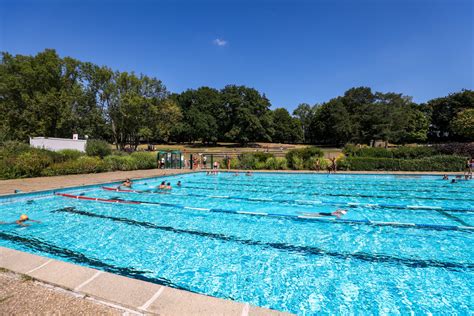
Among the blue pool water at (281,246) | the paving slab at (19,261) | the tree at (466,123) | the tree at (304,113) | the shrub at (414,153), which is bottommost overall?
the blue pool water at (281,246)

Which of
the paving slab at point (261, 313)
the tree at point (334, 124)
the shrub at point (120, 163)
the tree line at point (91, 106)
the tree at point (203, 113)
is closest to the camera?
the paving slab at point (261, 313)

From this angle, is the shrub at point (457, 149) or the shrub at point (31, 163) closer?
the shrub at point (31, 163)

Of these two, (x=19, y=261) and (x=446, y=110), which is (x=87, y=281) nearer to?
(x=19, y=261)

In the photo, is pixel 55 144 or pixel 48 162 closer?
pixel 48 162

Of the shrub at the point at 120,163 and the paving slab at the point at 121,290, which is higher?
the shrub at the point at 120,163

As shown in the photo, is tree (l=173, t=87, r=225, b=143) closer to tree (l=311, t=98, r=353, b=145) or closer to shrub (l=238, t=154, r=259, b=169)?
tree (l=311, t=98, r=353, b=145)

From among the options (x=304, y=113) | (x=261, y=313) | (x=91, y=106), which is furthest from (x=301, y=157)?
(x=304, y=113)

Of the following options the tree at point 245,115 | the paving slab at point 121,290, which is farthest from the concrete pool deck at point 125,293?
the tree at point 245,115

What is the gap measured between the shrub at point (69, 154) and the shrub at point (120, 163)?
6.34 ft

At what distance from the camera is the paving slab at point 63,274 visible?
318cm

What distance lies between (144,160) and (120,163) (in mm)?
2421

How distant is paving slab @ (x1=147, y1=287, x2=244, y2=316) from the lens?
8.60ft

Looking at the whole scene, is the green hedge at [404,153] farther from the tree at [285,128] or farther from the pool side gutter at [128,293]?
the tree at [285,128]

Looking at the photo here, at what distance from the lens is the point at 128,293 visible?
2.93 metres
